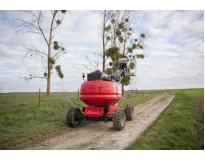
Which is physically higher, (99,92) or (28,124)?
(99,92)

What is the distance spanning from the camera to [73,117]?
25.6 ft

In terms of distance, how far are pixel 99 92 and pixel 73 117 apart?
5.35 ft

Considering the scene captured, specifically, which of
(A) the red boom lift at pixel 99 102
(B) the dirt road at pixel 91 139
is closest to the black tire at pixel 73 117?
(A) the red boom lift at pixel 99 102

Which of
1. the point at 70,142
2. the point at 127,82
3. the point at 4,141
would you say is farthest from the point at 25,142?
the point at 127,82

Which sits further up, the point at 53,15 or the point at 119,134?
the point at 53,15

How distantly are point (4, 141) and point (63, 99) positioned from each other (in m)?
6.62

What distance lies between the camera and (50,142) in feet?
19.4

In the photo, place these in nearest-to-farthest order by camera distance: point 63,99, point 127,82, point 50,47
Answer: point 63,99, point 50,47, point 127,82

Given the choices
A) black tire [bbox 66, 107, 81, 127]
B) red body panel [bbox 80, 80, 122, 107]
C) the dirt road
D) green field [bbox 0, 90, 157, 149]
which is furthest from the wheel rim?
red body panel [bbox 80, 80, 122, 107]

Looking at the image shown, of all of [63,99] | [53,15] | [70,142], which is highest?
[53,15]

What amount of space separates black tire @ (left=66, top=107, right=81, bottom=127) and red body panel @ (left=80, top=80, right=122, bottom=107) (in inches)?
28.8

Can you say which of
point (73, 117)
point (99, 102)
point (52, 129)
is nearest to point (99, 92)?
point (99, 102)

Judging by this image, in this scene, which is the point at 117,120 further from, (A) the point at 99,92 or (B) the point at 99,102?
(A) the point at 99,92

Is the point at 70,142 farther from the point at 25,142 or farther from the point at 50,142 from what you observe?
the point at 25,142
